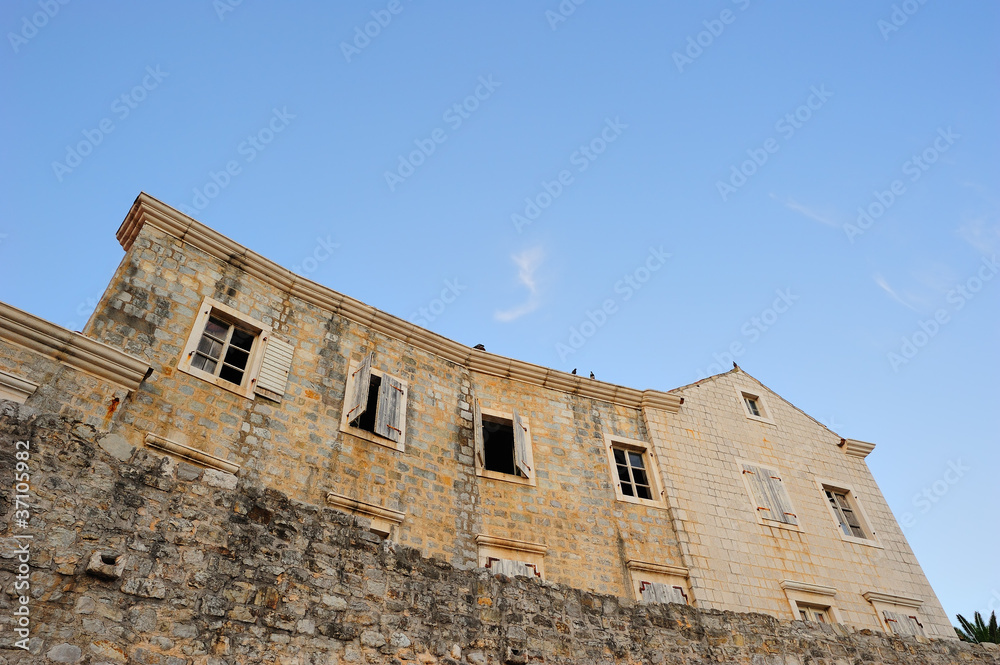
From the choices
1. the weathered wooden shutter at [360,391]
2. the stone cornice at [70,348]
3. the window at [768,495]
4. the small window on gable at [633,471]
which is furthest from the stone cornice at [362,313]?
the stone cornice at [70,348]

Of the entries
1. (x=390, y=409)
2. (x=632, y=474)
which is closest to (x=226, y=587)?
(x=390, y=409)

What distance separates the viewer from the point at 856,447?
17438 millimetres

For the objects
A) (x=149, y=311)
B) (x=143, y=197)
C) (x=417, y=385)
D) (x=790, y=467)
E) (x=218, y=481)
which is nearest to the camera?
(x=218, y=481)

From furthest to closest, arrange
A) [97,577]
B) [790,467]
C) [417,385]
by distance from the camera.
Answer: [790,467]
[417,385]
[97,577]

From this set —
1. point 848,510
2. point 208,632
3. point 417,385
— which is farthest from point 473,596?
point 848,510

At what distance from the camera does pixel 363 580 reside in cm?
649

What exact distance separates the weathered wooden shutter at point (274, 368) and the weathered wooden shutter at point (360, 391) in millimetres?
1195

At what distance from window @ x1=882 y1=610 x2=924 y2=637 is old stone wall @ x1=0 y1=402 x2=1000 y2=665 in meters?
8.96

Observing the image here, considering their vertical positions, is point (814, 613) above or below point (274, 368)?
below

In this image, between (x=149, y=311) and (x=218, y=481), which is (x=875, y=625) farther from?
(x=149, y=311)

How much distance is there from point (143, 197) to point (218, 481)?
6914mm

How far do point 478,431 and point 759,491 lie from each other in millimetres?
6794

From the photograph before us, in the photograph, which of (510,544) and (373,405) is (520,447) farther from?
(373,405)

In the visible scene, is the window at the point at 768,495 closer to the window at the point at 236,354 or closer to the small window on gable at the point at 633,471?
the small window on gable at the point at 633,471
